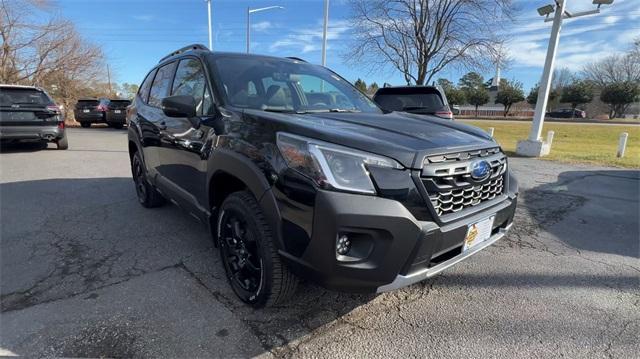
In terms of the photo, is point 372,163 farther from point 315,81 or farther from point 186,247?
point 186,247

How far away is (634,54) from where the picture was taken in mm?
48312

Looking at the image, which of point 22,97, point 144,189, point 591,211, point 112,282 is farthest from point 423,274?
point 22,97

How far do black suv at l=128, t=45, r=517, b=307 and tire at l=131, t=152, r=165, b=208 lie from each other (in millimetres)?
1610

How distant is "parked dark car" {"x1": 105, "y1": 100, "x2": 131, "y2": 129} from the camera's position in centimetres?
1834

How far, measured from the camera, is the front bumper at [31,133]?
8602mm

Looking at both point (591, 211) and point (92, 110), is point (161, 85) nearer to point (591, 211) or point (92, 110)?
point (591, 211)

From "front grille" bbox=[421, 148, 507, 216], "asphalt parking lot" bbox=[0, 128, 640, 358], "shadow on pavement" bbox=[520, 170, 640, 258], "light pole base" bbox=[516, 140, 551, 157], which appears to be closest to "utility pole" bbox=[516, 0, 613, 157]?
"light pole base" bbox=[516, 140, 551, 157]

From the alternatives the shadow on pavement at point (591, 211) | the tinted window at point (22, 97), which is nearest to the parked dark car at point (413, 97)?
the shadow on pavement at point (591, 211)

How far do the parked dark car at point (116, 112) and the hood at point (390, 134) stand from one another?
61.1 feet

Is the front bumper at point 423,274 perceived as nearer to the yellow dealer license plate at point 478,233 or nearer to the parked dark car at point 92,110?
the yellow dealer license plate at point 478,233

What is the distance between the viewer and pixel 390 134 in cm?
226

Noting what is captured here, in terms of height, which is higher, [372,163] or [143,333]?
[372,163]

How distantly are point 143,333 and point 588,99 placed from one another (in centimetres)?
6744

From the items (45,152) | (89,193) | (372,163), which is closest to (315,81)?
(372,163)
